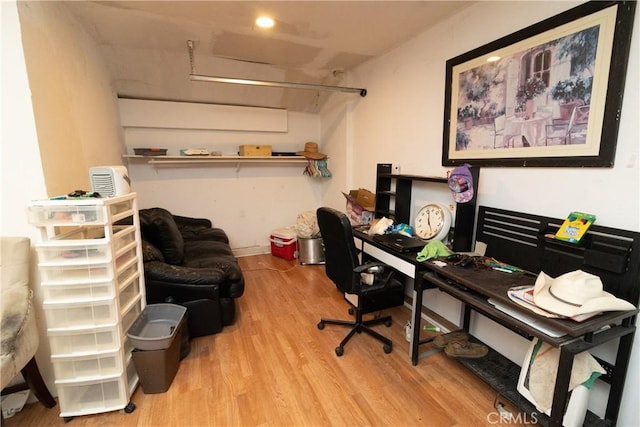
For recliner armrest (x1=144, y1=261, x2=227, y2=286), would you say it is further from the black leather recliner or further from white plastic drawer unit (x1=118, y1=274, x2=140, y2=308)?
white plastic drawer unit (x1=118, y1=274, x2=140, y2=308)

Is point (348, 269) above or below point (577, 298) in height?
below

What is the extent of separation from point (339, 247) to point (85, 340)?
5.24ft

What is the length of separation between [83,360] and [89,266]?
56 centimetres

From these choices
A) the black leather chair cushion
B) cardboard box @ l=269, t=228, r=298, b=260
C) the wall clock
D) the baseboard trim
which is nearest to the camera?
the wall clock

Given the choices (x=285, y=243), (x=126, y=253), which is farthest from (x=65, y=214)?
(x=285, y=243)

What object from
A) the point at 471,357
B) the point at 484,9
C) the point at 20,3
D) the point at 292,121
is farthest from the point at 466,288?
the point at 292,121

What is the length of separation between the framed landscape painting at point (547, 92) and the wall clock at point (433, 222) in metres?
0.42

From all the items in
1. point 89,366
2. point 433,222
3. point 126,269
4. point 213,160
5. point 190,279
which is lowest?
point 89,366

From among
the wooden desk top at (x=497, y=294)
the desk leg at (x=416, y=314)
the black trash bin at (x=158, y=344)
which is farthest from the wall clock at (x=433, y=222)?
the black trash bin at (x=158, y=344)

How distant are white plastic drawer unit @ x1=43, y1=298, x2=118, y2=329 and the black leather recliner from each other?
0.52 meters

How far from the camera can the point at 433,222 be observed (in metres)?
2.43

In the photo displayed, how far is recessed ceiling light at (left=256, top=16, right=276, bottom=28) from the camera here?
2.36 meters

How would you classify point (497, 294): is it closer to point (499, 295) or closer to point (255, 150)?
point (499, 295)

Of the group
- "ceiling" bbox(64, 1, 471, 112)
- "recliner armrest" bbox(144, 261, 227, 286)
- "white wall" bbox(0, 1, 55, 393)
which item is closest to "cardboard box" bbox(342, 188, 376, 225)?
"ceiling" bbox(64, 1, 471, 112)
